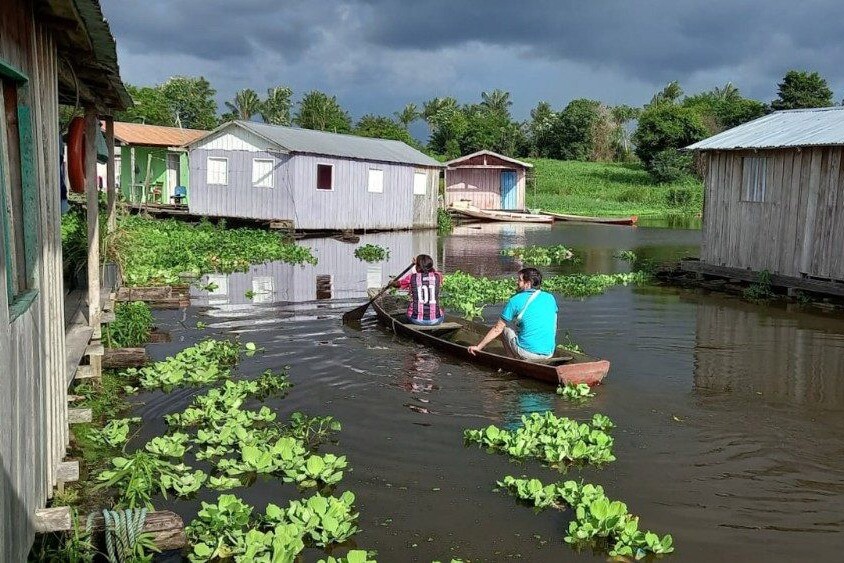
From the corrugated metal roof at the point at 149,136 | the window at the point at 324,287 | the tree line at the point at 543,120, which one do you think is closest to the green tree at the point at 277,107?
the tree line at the point at 543,120

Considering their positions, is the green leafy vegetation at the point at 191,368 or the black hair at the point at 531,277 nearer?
the green leafy vegetation at the point at 191,368

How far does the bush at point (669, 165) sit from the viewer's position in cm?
5656

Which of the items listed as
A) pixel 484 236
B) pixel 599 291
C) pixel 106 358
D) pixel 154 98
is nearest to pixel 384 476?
pixel 106 358

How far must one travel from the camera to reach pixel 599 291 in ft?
61.3

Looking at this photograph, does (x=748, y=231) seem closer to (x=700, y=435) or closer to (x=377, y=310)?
(x=377, y=310)

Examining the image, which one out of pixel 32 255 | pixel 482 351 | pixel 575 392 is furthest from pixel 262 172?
pixel 32 255

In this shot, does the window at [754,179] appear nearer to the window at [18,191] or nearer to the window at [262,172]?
the window at [18,191]

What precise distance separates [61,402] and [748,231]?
16033 mm

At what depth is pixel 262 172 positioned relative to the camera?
95.2 feet

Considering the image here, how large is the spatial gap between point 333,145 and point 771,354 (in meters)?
21.9

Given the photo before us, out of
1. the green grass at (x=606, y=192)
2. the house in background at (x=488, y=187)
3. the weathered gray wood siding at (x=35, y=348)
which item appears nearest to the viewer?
the weathered gray wood siding at (x=35, y=348)

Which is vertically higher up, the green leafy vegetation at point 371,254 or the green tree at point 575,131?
the green tree at point 575,131

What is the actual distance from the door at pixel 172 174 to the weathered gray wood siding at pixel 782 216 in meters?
25.9

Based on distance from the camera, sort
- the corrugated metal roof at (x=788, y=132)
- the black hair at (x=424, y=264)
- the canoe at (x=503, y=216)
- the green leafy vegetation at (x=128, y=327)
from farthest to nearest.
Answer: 1. the canoe at (x=503, y=216)
2. the corrugated metal roof at (x=788, y=132)
3. the black hair at (x=424, y=264)
4. the green leafy vegetation at (x=128, y=327)
